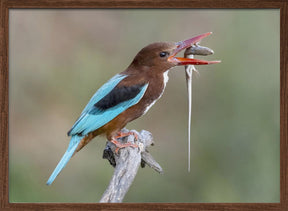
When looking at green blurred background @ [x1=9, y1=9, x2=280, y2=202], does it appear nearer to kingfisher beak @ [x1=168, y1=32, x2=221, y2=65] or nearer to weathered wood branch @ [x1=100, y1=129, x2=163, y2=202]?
weathered wood branch @ [x1=100, y1=129, x2=163, y2=202]

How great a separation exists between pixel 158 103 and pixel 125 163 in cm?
178

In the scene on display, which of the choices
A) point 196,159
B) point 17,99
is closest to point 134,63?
point 196,159

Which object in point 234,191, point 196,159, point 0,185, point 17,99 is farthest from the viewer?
point 17,99

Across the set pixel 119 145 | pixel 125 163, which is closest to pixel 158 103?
pixel 119 145

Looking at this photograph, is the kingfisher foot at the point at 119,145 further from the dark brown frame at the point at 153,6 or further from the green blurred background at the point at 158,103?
the dark brown frame at the point at 153,6

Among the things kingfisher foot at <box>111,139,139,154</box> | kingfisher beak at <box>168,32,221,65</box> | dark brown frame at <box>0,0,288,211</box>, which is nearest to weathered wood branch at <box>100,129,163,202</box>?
kingfisher foot at <box>111,139,139,154</box>

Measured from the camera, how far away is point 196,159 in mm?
5090

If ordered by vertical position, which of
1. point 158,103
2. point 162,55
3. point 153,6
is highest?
point 153,6

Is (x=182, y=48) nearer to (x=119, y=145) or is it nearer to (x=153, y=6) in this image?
(x=153, y=6)

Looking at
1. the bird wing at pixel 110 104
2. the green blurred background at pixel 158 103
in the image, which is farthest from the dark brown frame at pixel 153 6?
the green blurred background at pixel 158 103

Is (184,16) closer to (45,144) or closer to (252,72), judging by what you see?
(252,72)

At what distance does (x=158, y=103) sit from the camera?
217 inches

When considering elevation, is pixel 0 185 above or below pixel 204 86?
below

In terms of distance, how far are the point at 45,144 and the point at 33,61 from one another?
98 cm
